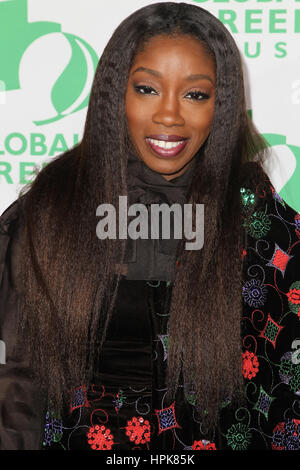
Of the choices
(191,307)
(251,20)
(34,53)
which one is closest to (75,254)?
(191,307)

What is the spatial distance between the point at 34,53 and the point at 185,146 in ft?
2.12

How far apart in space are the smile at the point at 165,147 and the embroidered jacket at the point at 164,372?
7.1 inches

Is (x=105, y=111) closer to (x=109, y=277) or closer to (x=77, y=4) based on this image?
(x=109, y=277)

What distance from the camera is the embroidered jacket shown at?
46.1 inches

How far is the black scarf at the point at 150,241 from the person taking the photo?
3.95 feet

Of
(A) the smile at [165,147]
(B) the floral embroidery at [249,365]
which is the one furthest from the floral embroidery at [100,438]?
(A) the smile at [165,147]

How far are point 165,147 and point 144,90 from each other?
0.12 meters

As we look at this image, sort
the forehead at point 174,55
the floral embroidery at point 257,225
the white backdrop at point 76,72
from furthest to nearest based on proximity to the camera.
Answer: the white backdrop at point 76,72 → the floral embroidery at point 257,225 → the forehead at point 174,55

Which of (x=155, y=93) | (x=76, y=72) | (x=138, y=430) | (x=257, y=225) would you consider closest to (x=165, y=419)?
(x=138, y=430)

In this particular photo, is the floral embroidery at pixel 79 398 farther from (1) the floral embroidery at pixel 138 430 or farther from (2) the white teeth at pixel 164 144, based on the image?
(2) the white teeth at pixel 164 144

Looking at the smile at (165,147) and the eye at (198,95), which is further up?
the eye at (198,95)

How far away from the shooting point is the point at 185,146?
1190mm

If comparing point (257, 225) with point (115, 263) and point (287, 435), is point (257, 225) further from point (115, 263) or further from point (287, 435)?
point (287, 435)

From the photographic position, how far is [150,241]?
1.22 meters
